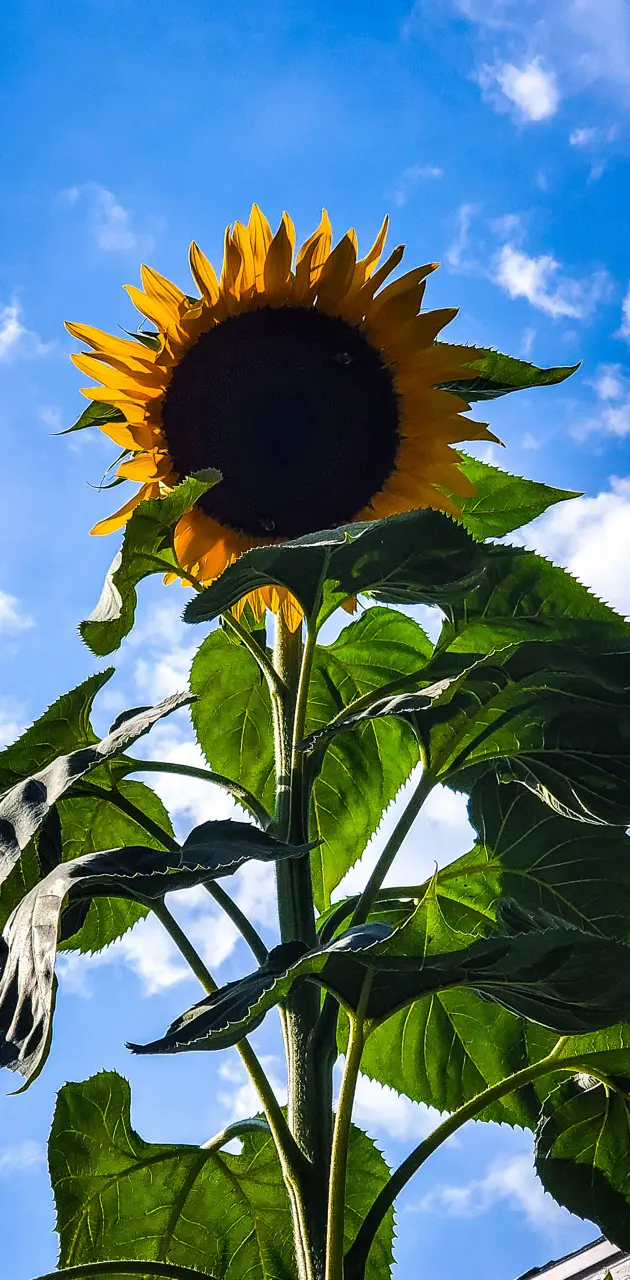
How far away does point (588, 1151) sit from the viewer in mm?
1082

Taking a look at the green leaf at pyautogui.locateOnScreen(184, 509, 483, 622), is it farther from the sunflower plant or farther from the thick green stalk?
the thick green stalk

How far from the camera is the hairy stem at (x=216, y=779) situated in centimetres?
108

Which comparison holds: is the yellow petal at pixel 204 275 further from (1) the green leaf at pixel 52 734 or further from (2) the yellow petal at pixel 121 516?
(1) the green leaf at pixel 52 734

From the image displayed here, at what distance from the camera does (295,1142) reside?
3.11 ft

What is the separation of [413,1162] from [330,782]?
0.52 meters

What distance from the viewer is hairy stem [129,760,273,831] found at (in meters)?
1.08

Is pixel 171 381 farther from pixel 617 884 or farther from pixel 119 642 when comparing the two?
pixel 617 884

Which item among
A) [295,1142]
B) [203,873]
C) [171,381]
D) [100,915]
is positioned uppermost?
[171,381]

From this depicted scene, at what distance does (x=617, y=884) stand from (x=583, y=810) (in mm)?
146

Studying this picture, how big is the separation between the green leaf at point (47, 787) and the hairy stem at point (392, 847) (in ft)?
0.83

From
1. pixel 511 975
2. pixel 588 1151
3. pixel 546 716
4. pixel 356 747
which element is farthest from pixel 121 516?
pixel 588 1151

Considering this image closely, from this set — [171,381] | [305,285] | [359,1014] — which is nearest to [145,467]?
[171,381]

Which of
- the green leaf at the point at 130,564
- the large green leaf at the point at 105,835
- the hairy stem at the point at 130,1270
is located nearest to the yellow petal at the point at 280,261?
the green leaf at the point at 130,564

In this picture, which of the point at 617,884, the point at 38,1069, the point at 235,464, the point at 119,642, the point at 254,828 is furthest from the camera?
the point at 235,464
